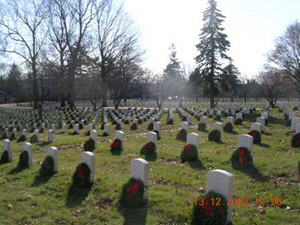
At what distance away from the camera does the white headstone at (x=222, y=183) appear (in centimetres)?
391

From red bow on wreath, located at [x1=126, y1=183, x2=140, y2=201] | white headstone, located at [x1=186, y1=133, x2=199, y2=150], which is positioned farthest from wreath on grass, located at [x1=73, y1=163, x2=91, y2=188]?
white headstone, located at [x1=186, y1=133, x2=199, y2=150]

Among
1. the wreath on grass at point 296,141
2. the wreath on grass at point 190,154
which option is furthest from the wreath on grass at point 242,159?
the wreath on grass at point 296,141

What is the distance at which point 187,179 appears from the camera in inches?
233

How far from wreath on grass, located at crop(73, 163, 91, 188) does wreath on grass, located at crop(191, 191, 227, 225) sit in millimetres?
2724

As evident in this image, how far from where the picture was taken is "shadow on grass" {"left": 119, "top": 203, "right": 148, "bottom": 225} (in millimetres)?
4258

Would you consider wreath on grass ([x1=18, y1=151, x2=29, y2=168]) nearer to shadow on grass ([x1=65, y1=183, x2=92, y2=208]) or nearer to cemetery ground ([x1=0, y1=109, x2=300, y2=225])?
cemetery ground ([x1=0, y1=109, x2=300, y2=225])

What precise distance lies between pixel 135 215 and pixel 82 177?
1893 mm

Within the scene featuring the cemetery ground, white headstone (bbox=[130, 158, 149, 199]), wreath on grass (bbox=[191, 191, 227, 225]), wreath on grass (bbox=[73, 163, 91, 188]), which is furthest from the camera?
wreath on grass (bbox=[73, 163, 91, 188])

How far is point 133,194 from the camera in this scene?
4805mm

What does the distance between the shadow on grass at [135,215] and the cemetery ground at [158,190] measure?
2cm

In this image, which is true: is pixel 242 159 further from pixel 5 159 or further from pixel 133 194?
pixel 5 159

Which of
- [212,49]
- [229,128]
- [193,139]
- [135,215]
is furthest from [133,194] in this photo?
[212,49]

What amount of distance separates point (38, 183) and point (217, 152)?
Answer: 4.86 m

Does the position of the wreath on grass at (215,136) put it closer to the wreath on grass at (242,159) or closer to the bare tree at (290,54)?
the wreath on grass at (242,159)
